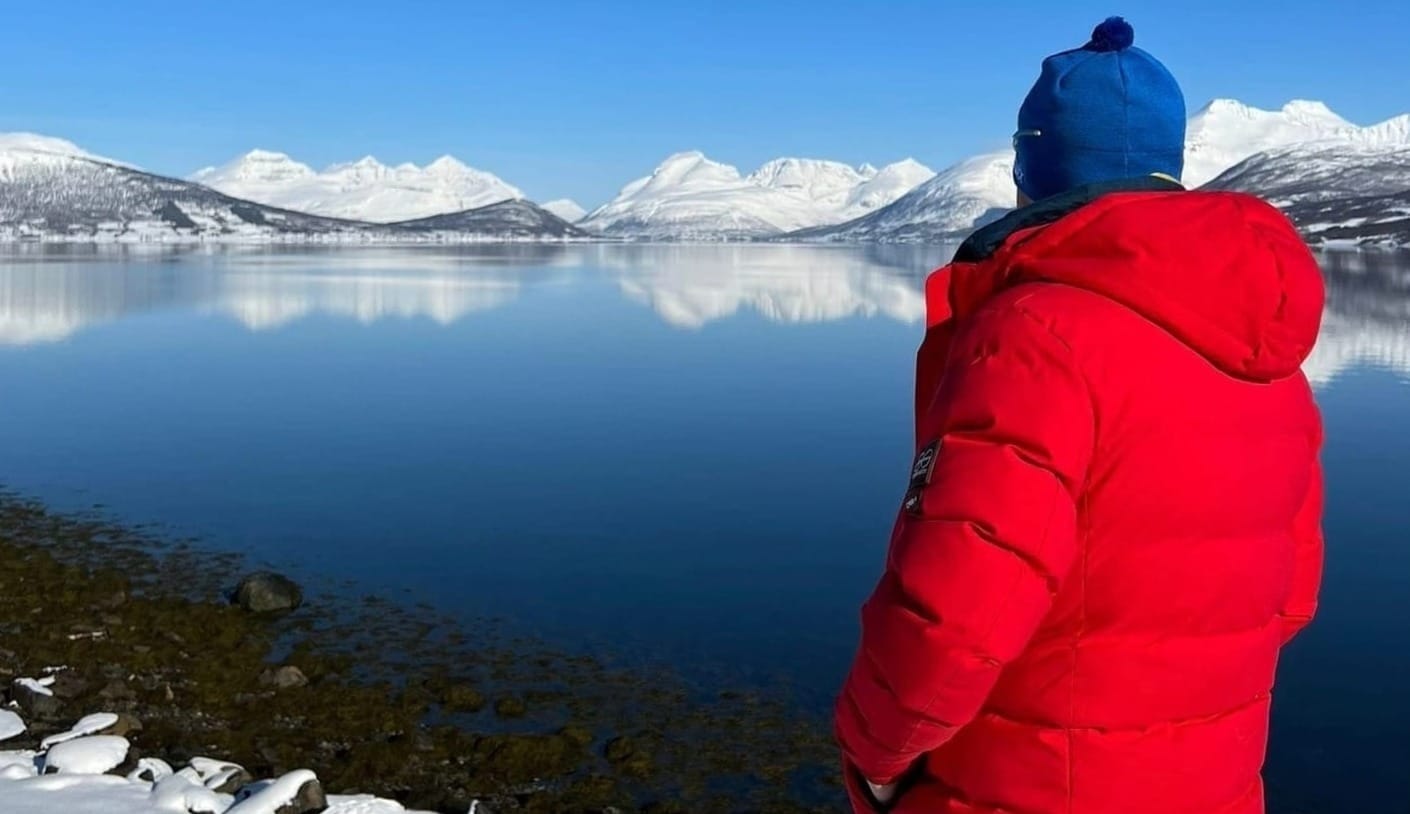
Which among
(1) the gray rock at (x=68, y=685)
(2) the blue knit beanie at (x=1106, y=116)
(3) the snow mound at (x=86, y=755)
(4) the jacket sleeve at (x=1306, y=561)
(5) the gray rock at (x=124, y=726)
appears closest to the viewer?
(2) the blue knit beanie at (x=1106, y=116)

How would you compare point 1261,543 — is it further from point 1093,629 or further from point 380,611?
point 380,611

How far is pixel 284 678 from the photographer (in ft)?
36.2

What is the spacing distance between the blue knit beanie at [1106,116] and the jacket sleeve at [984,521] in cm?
60

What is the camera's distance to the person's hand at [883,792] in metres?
2.67

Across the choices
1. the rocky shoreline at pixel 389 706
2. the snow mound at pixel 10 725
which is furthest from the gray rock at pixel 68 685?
the snow mound at pixel 10 725

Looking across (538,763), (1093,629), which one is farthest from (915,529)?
(538,763)

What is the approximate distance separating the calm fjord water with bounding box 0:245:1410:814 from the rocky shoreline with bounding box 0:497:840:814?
3.17 ft

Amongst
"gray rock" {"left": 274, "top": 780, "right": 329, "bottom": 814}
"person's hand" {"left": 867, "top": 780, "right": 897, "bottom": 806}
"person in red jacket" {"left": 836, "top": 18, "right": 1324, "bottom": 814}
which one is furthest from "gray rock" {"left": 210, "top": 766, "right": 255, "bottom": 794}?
"person in red jacket" {"left": 836, "top": 18, "right": 1324, "bottom": 814}

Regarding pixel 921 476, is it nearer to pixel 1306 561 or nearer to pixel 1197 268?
pixel 1197 268

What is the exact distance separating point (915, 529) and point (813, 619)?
10995 mm

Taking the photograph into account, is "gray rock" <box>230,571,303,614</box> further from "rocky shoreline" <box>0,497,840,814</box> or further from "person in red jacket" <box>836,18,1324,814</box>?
"person in red jacket" <box>836,18,1324,814</box>

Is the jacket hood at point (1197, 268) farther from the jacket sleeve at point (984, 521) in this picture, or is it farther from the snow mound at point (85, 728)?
the snow mound at point (85, 728)

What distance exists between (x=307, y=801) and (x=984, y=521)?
23.1 ft

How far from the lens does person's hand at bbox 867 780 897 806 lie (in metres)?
2.67
